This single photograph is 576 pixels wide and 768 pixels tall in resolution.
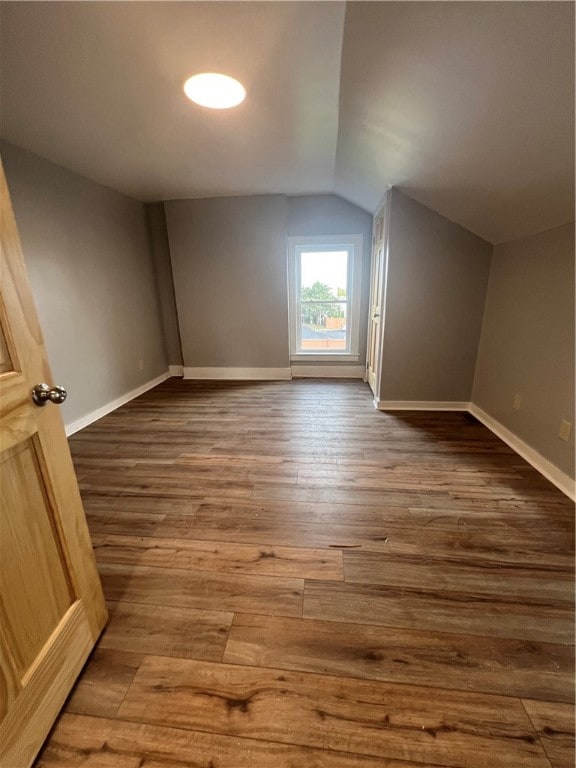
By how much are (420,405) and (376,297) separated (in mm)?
1355

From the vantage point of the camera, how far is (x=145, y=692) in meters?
1.01

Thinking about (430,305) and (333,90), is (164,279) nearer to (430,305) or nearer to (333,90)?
(333,90)

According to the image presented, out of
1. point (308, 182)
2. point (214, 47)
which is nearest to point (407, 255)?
point (308, 182)

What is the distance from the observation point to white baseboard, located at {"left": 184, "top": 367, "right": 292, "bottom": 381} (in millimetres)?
4461

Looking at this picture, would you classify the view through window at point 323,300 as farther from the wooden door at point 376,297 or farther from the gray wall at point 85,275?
the gray wall at point 85,275

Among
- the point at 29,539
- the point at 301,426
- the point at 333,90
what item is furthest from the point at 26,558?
the point at 333,90

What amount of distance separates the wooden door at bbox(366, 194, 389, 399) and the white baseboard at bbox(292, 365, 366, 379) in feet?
0.79

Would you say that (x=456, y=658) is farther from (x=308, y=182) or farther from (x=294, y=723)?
(x=308, y=182)

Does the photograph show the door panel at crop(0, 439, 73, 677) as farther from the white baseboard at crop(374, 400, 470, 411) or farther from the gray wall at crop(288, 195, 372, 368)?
the gray wall at crop(288, 195, 372, 368)

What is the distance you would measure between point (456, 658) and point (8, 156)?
404 centimetres

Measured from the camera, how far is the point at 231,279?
4.18 m

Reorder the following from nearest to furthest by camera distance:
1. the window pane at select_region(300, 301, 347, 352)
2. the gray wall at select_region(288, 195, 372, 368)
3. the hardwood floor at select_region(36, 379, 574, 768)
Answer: the hardwood floor at select_region(36, 379, 574, 768), the gray wall at select_region(288, 195, 372, 368), the window pane at select_region(300, 301, 347, 352)

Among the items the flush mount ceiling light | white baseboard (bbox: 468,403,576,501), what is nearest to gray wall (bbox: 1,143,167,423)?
the flush mount ceiling light

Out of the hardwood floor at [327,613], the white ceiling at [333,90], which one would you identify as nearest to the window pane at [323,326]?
the white ceiling at [333,90]
